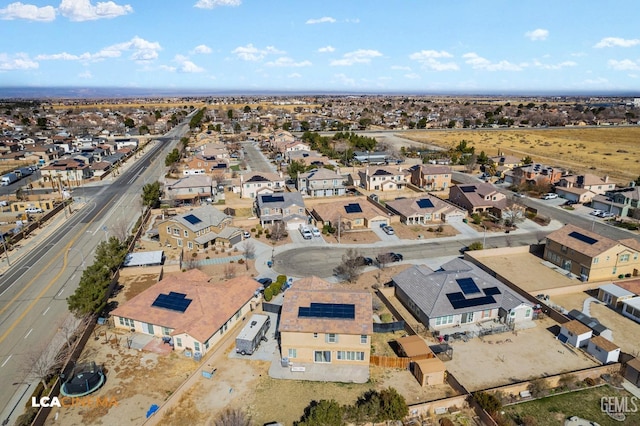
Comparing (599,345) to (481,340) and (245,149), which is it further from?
(245,149)

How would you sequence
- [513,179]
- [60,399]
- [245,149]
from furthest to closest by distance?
1. [245,149]
2. [513,179]
3. [60,399]

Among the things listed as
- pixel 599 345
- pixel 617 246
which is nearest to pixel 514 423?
pixel 599 345

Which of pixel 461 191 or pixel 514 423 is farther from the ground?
pixel 461 191

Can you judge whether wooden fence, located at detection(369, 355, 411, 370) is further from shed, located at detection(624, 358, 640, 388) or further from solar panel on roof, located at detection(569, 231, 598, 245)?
solar panel on roof, located at detection(569, 231, 598, 245)

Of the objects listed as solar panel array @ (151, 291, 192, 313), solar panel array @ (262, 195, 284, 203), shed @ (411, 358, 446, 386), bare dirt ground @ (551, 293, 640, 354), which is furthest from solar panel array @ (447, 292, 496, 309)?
solar panel array @ (262, 195, 284, 203)

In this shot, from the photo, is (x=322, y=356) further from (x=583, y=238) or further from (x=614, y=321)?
(x=583, y=238)

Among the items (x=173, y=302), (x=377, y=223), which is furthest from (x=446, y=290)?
(x=377, y=223)

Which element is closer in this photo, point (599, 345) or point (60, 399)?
point (60, 399)

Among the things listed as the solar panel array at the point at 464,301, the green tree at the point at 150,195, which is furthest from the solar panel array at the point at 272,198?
the solar panel array at the point at 464,301
